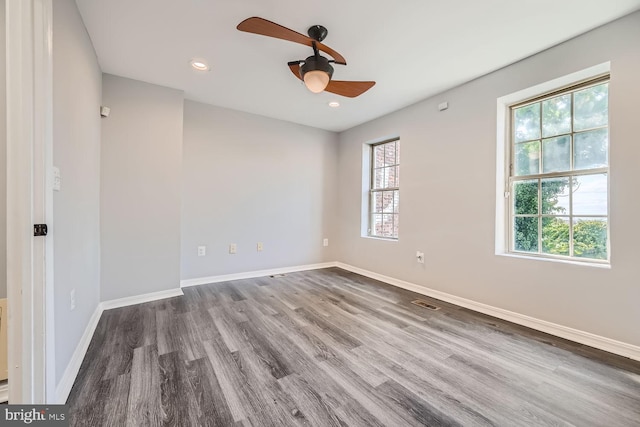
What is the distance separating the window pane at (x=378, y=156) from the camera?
13.7 ft

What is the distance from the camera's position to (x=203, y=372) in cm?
161

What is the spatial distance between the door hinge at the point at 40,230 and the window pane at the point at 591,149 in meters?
3.65

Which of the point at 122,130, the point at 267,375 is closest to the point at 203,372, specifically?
the point at 267,375

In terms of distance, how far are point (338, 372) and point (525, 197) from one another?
95.3 inches

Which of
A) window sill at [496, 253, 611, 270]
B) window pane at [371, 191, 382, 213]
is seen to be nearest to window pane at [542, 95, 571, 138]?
window sill at [496, 253, 611, 270]

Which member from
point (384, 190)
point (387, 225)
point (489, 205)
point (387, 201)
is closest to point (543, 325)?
point (489, 205)

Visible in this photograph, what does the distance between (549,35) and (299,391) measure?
3.18m

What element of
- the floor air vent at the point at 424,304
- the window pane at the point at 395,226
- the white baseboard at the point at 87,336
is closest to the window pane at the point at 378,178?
the window pane at the point at 395,226

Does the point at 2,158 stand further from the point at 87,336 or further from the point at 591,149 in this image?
the point at 591,149

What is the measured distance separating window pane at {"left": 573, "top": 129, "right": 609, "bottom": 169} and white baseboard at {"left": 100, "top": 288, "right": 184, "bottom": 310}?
13.9 feet

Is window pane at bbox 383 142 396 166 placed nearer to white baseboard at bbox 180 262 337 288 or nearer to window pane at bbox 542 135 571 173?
window pane at bbox 542 135 571 173

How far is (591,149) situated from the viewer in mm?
2084

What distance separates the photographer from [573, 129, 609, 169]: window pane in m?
2.01

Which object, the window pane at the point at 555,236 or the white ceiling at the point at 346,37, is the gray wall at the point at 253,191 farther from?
the window pane at the point at 555,236
